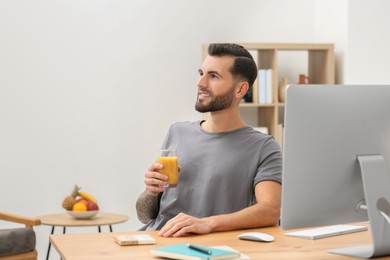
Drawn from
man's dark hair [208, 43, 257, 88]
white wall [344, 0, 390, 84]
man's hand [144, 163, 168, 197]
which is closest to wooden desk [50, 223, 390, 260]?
man's hand [144, 163, 168, 197]

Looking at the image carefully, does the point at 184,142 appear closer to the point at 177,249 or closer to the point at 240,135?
the point at 240,135

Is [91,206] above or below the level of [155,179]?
below

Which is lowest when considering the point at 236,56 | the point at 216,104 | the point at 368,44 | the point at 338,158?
the point at 338,158

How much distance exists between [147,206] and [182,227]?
54cm

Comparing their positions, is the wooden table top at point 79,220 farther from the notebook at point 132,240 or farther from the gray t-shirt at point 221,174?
the notebook at point 132,240

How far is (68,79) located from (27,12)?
1.93 feet

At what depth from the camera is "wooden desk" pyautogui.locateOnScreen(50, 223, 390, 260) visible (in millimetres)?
2000

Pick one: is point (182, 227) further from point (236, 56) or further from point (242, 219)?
point (236, 56)

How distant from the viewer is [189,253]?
6.23ft

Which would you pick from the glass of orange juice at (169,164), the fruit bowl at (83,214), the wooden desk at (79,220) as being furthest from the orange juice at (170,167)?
the fruit bowl at (83,214)

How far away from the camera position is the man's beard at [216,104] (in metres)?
2.75

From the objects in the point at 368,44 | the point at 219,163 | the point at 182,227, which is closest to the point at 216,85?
the point at 219,163

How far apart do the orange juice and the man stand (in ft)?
0.10

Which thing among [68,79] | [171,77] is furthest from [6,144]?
[171,77]
